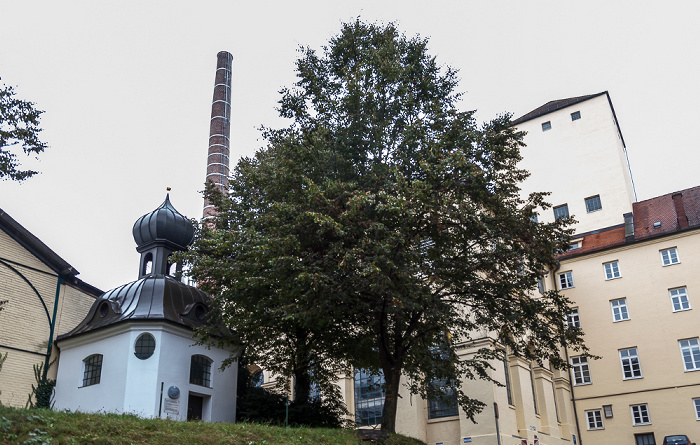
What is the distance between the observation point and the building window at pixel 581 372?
39688 millimetres

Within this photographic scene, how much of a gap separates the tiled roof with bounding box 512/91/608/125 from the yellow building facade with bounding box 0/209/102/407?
33.2m

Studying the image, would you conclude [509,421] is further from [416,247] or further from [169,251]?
[169,251]

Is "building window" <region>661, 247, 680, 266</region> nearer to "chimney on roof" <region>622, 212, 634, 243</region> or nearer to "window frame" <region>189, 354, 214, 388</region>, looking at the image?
"chimney on roof" <region>622, 212, 634, 243</region>

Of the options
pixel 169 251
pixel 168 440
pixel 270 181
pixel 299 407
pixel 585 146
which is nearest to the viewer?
pixel 168 440

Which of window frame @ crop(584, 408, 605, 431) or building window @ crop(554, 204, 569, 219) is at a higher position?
building window @ crop(554, 204, 569, 219)

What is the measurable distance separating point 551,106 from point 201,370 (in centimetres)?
3610

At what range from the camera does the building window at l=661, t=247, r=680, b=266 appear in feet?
126

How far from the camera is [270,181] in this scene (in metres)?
20.4

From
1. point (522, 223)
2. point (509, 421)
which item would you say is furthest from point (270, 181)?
point (509, 421)

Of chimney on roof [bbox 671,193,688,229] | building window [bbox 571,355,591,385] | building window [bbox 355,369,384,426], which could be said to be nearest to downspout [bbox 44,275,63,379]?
building window [bbox 355,369,384,426]

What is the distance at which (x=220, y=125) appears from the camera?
6044 centimetres

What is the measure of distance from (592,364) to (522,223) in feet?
80.6

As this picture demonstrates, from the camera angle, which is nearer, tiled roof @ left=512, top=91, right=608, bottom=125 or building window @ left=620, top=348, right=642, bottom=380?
building window @ left=620, top=348, right=642, bottom=380

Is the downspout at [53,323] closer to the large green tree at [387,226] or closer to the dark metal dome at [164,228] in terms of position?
the dark metal dome at [164,228]
